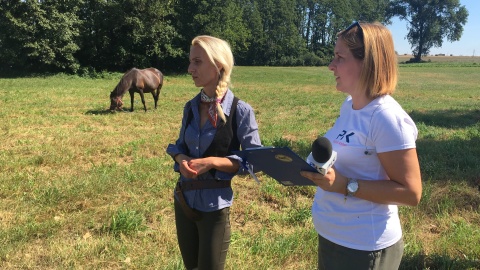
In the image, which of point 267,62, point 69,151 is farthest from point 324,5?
point 69,151

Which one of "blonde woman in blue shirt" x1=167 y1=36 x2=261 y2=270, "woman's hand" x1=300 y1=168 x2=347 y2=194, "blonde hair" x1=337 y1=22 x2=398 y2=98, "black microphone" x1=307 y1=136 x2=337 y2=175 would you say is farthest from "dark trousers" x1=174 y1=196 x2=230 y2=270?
"blonde hair" x1=337 y1=22 x2=398 y2=98

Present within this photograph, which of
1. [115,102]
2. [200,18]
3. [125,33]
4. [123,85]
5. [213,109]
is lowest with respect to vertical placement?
[115,102]

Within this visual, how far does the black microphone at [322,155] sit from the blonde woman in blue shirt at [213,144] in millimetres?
966

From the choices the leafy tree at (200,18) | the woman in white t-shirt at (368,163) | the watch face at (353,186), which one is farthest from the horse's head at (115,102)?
the leafy tree at (200,18)

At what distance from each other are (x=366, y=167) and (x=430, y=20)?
350 feet

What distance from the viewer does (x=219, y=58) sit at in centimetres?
252

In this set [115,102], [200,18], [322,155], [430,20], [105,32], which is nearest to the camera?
[322,155]

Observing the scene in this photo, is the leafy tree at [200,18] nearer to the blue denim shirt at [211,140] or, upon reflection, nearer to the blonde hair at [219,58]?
the blonde hair at [219,58]

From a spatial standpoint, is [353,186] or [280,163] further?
[280,163]

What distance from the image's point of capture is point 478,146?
8.20m

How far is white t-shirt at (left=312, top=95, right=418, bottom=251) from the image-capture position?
1669 millimetres

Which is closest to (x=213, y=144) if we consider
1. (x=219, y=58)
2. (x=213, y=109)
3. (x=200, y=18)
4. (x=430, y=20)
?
(x=213, y=109)

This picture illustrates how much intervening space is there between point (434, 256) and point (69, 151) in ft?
21.8

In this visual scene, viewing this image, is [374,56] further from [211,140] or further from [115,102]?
[115,102]
